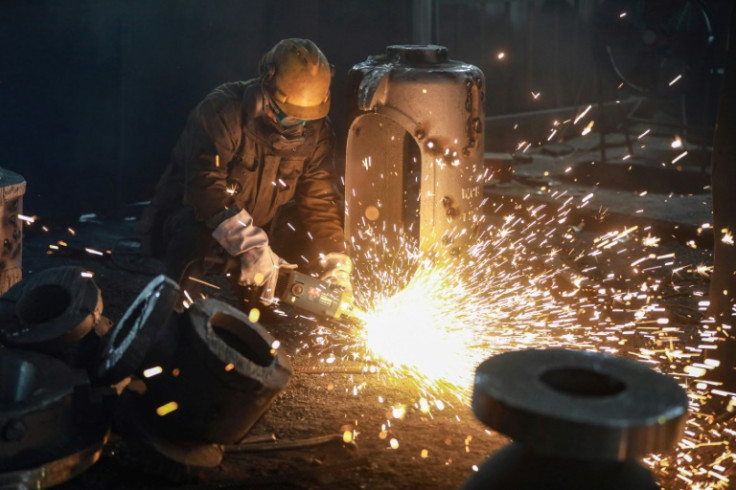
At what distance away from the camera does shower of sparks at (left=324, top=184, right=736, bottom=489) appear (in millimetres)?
4027

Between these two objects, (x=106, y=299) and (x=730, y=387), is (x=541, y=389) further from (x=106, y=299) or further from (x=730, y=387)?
(x=106, y=299)

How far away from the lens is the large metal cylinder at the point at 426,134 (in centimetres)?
479

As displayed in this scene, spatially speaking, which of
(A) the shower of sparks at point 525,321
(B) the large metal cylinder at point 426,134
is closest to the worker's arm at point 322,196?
(B) the large metal cylinder at point 426,134

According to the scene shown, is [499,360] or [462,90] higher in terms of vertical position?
[462,90]

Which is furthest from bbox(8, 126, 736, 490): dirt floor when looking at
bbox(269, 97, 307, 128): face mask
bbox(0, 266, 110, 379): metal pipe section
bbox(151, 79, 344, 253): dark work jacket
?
bbox(269, 97, 307, 128): face mask

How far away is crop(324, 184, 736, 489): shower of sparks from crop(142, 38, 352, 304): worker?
1.25 feet

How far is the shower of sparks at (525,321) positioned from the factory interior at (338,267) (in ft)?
0.06

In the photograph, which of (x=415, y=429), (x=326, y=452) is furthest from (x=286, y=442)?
(x=415, y=429)

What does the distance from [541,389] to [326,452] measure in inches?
53.6

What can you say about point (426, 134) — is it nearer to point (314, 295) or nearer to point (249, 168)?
point (249, 168)

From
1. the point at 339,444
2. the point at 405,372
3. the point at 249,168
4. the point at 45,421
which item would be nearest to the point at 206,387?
the point at 45,421

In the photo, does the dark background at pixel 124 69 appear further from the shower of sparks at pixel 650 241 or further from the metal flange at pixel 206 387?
the metal flange at pixel 206 387

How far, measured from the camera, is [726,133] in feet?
12.3

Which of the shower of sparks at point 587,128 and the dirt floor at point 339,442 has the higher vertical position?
the dirt floor at point 339,442
